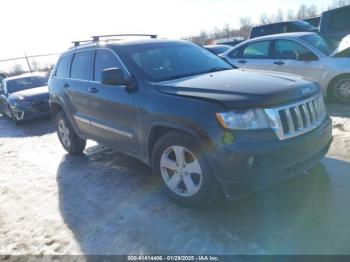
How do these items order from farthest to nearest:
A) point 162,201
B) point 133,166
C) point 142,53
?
point 133,166
point 142,53
point 162,201

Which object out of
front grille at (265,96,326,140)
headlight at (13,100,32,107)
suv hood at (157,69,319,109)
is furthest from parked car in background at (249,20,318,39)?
front grille at (265,96,326,140)

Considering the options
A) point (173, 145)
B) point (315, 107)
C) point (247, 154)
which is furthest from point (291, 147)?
point (173, 145)

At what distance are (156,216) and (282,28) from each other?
1144 cm

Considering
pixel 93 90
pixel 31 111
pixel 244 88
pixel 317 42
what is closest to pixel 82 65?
pixel 93 90

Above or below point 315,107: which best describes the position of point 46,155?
below

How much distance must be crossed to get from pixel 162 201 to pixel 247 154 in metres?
1.43

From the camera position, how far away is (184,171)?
11.4 feet

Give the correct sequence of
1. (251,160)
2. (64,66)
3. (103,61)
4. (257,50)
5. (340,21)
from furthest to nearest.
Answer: (340,21)
(257,50)
(64,66)
(103,61)
(251,160)

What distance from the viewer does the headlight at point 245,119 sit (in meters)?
2.93

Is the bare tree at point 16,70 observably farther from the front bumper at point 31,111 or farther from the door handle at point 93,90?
the door handle at point 93,90

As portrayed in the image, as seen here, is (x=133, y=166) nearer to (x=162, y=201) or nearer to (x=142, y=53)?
(x=162, y=201)

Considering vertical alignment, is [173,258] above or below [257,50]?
below

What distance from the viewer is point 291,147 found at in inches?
119

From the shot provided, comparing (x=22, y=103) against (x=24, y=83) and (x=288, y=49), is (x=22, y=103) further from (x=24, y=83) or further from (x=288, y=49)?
(x=288, y=49)
